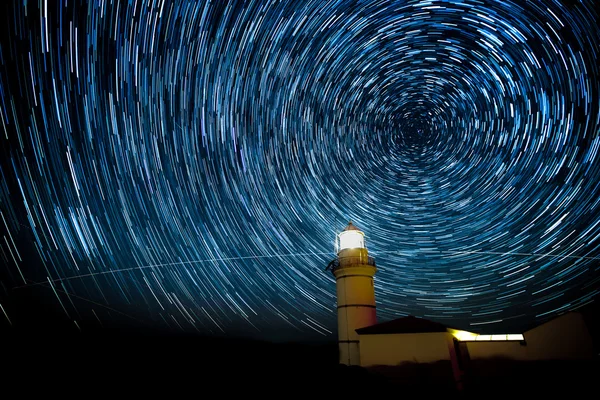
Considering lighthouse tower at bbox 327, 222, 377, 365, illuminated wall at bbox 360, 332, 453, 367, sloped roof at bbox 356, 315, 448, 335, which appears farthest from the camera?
lighthouse tower at bbox 327, 222, 377, 365

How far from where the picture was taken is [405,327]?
14.1m

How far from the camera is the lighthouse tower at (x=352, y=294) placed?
15.4 metres

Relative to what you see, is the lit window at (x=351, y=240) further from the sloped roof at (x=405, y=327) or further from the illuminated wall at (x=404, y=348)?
the illuminated wall at (x=404, y=348)

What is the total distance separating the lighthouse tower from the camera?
15438mm

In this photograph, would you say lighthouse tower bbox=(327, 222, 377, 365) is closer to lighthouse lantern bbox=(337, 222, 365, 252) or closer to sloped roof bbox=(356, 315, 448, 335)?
lighthouse lantern bbox=(337, 222, 365, 252)

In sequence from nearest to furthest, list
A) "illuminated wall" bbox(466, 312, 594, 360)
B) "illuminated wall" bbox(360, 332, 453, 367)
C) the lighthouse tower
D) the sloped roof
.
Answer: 1. "illuminated wall" bbox(466, 312, 594, 360)
2. "illuminated wall" bbox(360, 332, 453, 367)
3. the sloped roof
4. the lighthouse tower

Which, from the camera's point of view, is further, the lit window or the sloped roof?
the lit window

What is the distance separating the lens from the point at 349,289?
1608 cm

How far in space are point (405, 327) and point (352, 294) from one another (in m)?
2.75

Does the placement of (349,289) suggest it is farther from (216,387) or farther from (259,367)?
(216,387)

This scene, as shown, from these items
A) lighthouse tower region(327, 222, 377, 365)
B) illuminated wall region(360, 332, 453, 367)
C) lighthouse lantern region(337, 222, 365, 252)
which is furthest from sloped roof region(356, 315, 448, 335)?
lighthouse lantern region(337, 222, 365, 252)

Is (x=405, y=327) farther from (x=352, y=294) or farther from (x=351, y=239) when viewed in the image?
(x=351, y=239)

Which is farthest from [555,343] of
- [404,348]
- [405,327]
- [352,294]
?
[352,294]

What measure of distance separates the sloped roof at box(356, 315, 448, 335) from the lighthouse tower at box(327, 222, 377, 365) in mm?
867
